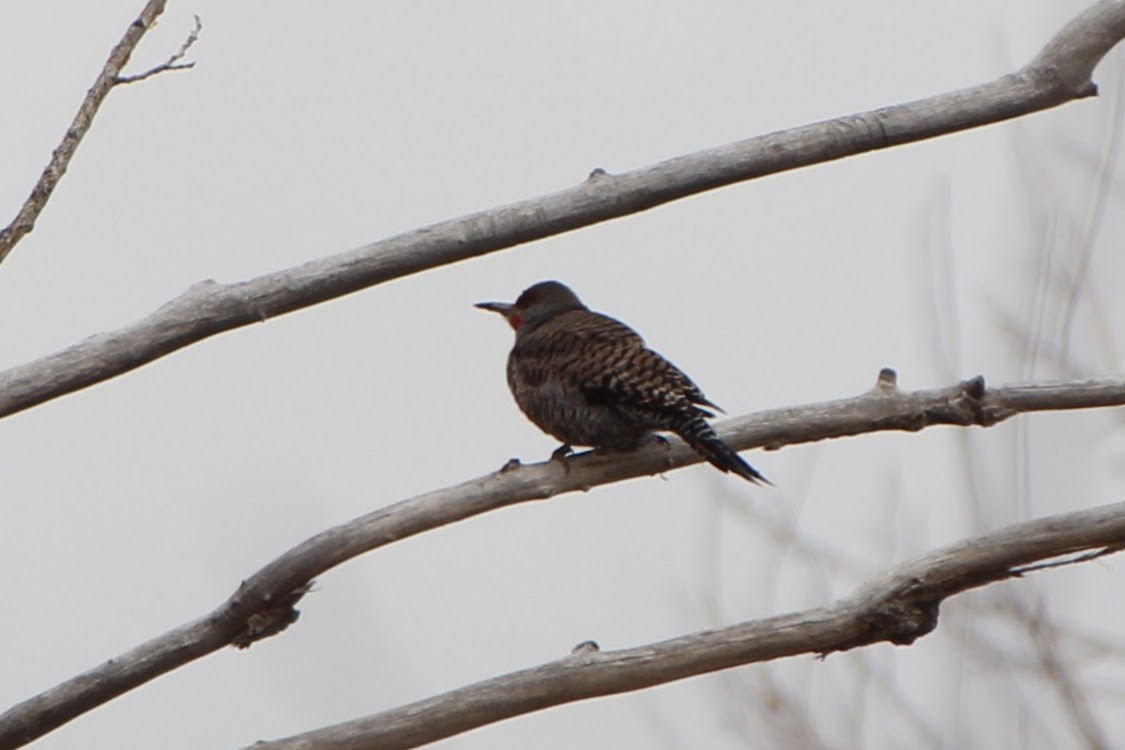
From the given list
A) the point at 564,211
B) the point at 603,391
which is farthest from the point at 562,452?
the point at 564,211

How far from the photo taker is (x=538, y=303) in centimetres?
611

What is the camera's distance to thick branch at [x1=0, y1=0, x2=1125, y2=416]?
3.45m

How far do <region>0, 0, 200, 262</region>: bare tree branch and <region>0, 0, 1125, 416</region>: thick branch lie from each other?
0.34m

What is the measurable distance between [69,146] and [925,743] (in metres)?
1.99

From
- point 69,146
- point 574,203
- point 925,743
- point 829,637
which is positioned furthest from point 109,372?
point 925,743

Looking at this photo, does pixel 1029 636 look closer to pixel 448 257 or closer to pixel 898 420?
pixel 898 420

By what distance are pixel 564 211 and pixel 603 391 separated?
54.0 inches

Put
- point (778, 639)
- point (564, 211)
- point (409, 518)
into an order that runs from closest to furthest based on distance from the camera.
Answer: point (778, 639)
point (564, 211)
point (409, 518)

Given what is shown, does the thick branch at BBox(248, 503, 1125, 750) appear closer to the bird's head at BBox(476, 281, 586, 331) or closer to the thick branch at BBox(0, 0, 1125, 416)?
the thick branch at BBox(0, 0, 1125, 416)

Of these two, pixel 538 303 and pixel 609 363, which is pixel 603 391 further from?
pixel 538 303

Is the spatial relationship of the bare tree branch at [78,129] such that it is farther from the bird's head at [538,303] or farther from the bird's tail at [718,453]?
the bird's head at [538,303]

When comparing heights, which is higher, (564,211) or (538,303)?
(538,303)

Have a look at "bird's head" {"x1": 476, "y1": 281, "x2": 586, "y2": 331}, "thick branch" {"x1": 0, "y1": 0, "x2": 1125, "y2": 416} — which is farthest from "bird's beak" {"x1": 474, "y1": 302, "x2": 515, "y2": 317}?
"thick branch" {"x1": 0, "y1": 0, "x2": 1125, "y2": 416}

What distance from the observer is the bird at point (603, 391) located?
4.34 metres
